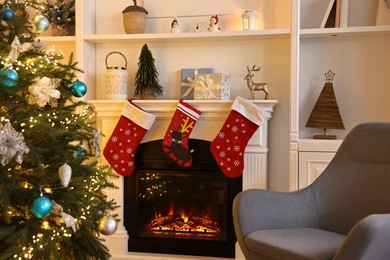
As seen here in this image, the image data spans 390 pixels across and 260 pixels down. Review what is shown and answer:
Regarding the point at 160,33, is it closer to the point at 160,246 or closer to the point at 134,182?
the point at 134,182

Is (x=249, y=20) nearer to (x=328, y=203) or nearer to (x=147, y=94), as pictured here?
(x=147, y=94)

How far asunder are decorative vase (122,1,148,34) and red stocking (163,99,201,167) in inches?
25.4

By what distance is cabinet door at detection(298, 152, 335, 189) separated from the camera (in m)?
2.81

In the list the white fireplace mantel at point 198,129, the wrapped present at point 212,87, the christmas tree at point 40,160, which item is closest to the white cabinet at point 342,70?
the white fireplace mantel at point 198,129

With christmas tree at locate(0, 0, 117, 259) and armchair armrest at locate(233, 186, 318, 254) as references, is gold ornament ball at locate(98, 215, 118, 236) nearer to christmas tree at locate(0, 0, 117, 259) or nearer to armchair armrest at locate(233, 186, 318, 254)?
christmas tree at locate(0, 0, 117, 259)

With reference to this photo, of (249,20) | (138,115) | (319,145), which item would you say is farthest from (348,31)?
(138,115)

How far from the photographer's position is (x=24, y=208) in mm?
1832

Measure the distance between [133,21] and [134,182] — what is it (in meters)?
1.17

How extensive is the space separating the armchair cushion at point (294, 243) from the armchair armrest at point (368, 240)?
0.49ft

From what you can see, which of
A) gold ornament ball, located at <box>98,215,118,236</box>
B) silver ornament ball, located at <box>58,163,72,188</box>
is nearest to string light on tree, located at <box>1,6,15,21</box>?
silver ornament ball, located at <box>58,163,72,188</box>

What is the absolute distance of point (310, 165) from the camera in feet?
9.29

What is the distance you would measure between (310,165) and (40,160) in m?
1.75

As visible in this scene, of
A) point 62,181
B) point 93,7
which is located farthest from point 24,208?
point 93,7

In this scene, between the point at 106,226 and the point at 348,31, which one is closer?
the point at 106,226
